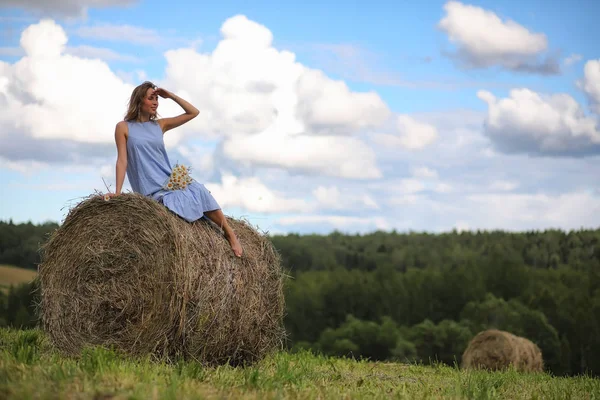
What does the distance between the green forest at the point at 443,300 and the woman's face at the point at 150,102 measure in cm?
2886

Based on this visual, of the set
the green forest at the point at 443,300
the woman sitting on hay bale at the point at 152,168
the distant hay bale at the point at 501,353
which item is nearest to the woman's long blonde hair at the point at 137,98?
the woman sitting on hay bale at the point at 152,168

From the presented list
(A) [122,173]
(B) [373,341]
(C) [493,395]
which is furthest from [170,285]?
(B) [373,341]

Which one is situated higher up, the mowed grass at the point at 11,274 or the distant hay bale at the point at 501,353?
the mowed grass at the point at 11,274

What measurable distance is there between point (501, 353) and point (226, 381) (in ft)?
59.2

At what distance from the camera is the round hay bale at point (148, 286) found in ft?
29.5

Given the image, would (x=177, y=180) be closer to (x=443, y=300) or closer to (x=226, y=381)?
(x=226, y=381)

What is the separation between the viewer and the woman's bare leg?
31.9ft

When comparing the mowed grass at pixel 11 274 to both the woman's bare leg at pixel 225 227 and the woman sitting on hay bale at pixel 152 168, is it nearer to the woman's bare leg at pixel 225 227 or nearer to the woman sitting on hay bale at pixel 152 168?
the woman sitting on hay bale at pixel 152 168

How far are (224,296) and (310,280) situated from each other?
3049 inches

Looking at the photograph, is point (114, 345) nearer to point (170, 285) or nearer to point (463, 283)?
point (170, 285)

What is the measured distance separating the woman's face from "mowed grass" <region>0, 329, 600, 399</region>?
2.98 metres

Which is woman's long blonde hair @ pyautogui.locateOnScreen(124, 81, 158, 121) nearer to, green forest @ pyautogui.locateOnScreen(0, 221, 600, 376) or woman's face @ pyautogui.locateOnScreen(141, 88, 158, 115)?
woman's face @ pyautogui.locateOnScreen(141, 88, 158, 115)

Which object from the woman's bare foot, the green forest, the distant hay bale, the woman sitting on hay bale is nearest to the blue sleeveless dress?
the woman sitting on hay bale

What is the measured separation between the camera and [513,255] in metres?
103
